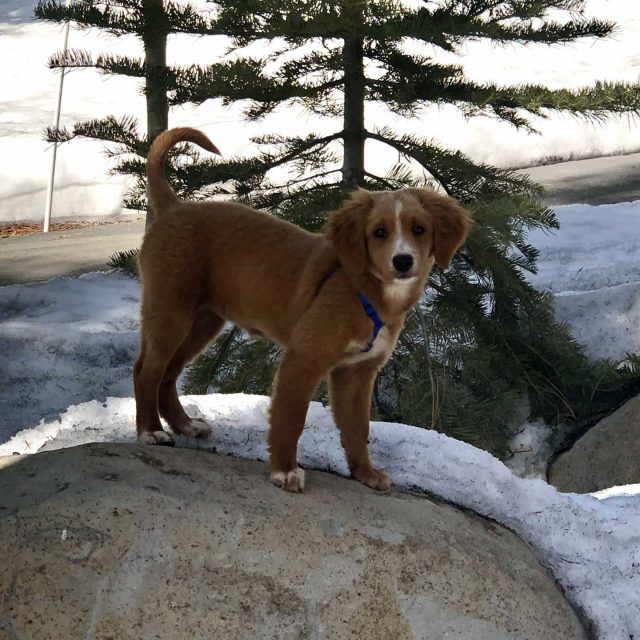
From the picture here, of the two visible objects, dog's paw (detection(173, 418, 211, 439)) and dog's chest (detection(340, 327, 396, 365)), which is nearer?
dog's chest (detection(340, 327, 396, 365))

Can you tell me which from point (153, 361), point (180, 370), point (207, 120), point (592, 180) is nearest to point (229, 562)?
point (153, 361)

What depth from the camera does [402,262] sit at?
2.89m

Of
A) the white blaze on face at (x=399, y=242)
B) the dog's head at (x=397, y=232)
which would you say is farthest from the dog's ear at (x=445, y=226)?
the white blaze on face at (x=399, y=242)

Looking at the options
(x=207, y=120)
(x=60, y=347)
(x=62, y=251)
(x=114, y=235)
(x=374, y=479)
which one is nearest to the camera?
(x=374, y=479)

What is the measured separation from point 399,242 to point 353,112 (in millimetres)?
2451

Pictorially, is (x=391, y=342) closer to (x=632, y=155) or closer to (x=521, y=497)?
(x=521, y=497)

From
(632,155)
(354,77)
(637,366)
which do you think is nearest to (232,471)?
(354,77)

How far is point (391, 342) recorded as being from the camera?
3.21 metres

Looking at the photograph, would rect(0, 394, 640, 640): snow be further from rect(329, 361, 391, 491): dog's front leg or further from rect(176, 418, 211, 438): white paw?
rect(329, 361, 391, 491): dog's front leg

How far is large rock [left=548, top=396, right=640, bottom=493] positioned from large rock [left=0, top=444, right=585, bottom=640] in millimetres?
2468

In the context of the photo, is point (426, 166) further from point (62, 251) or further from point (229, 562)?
point (62, 251)

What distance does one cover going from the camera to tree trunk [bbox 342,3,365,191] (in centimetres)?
503

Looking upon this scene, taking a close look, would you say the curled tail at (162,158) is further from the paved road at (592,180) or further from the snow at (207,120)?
the paved road at (592,180)

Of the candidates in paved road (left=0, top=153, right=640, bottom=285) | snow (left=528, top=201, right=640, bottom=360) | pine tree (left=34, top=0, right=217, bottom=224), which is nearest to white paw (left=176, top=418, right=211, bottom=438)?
pine tree (left=34, top=0, right=217, bottom=224)
